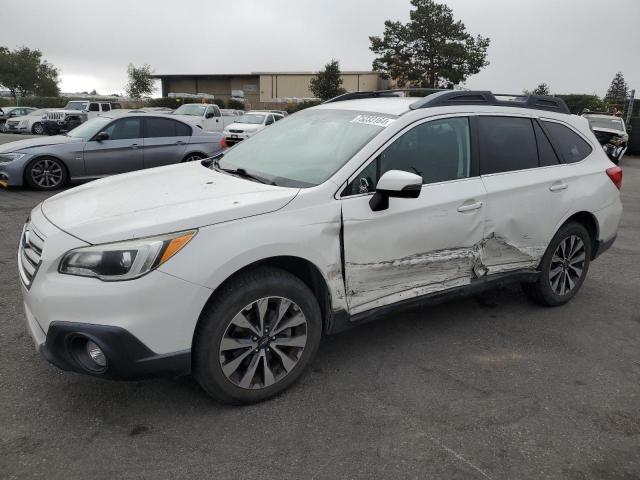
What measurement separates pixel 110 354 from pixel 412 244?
6.21ft

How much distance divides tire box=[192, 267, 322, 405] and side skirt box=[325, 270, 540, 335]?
0.14 meters

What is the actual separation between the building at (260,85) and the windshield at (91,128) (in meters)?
44.1

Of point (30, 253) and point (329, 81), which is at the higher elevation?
point (329, 81)

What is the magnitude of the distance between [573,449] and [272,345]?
1646 mm

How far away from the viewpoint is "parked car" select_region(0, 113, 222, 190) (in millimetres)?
9391

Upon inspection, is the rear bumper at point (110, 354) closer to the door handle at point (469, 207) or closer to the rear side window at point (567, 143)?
the door handle at point (469, 207)

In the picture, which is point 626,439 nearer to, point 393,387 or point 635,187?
point 393,387

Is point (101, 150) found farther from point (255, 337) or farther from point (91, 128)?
point (255, 337)

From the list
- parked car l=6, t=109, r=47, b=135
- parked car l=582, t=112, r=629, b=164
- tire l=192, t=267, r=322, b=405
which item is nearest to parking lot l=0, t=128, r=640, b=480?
tire l=192, t=267, r=322, b=405

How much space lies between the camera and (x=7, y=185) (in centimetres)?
930

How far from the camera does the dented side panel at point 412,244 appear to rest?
125 inches

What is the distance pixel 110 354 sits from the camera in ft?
8.18

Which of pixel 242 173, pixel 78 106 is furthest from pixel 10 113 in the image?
pixel 242 173

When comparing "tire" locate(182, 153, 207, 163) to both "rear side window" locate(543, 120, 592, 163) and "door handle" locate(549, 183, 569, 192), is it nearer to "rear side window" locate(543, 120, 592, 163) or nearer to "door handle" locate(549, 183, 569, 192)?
"rear side window" locate(543, 120, 592, 163)
